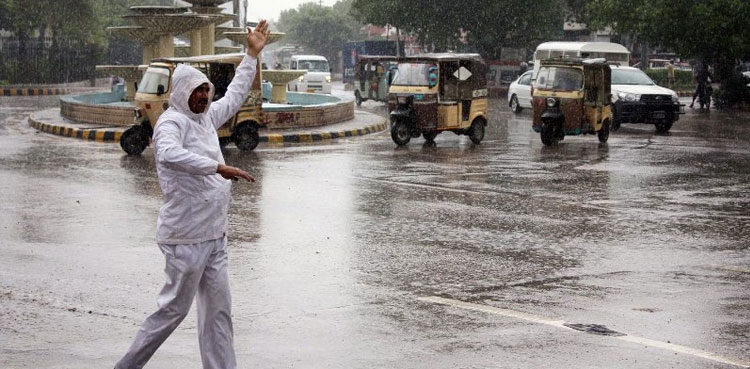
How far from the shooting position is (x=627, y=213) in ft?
41.7

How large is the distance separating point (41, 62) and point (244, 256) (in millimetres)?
45671

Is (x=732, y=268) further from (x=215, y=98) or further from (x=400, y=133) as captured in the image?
(x=400, y=133)

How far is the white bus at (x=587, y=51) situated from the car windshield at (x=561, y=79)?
43.4 feet

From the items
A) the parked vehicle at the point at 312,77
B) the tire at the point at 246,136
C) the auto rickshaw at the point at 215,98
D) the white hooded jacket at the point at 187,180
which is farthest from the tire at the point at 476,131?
the parked vehicle at the point at 312,77

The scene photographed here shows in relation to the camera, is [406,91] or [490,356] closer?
[490,356]

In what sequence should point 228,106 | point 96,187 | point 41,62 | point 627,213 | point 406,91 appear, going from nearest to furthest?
point 228,106, point 627,213, point 96,187, point 406,91, point 41,62

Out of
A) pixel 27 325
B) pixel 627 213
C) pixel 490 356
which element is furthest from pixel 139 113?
pixel 490 356

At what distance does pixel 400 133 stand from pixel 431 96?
1.01m

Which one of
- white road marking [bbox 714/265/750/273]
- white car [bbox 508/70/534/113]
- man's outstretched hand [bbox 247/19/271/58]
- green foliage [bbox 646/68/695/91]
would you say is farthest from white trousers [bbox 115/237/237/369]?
green foliage [bbox 646/68/695/91]

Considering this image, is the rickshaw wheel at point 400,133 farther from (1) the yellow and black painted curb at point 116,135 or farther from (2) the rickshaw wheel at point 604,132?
(2) the rickshaw wheel at point 604,132

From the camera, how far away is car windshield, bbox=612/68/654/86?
29.0 meters

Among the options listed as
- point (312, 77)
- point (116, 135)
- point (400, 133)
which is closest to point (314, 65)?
point (312, 77)

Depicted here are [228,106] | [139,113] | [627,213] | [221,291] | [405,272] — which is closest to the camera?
[221,291]

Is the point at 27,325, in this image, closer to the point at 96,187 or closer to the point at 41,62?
the point at 96,187
